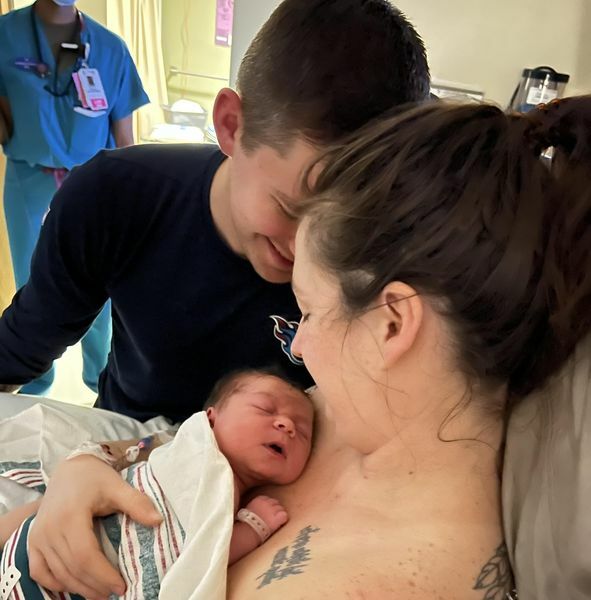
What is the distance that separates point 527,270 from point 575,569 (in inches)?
10.6

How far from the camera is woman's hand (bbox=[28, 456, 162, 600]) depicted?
0.80 metres

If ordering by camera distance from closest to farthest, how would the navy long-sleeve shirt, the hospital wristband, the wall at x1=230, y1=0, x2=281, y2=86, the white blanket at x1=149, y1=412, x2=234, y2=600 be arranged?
the white blanket at x1=149, y1=412, x2=234, y2=600, the hospital wristband, the navy long-sleeve shirt, the wall at x1=230, y1=0, x2=281, y2=86

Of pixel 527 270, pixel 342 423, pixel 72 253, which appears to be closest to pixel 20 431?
pixel 72 253

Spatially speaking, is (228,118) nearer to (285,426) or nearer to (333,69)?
(333,69)

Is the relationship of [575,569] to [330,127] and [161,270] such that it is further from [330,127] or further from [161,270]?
[161,270]

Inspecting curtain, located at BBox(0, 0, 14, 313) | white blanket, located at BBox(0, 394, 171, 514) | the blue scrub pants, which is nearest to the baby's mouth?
white blanket, located at BBox(0, 394, 171, 514)

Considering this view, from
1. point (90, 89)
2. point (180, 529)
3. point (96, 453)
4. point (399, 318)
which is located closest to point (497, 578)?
point (399, 318)

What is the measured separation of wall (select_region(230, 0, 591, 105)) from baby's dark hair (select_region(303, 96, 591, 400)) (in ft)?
5.24

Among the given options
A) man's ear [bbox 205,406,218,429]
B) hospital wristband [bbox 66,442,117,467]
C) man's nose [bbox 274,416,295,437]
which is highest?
man's nose [bbox 274,416,295,437]

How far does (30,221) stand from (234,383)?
1965 millimetres

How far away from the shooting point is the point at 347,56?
0.88 m

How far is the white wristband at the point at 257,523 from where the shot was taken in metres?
0.79

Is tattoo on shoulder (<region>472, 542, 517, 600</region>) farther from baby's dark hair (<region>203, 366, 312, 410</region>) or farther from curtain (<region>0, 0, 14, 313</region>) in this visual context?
curtain (<region>0, 0, 14, 313</region>)

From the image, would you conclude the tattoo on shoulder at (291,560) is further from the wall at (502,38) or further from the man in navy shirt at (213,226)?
the wall at (502,38)
